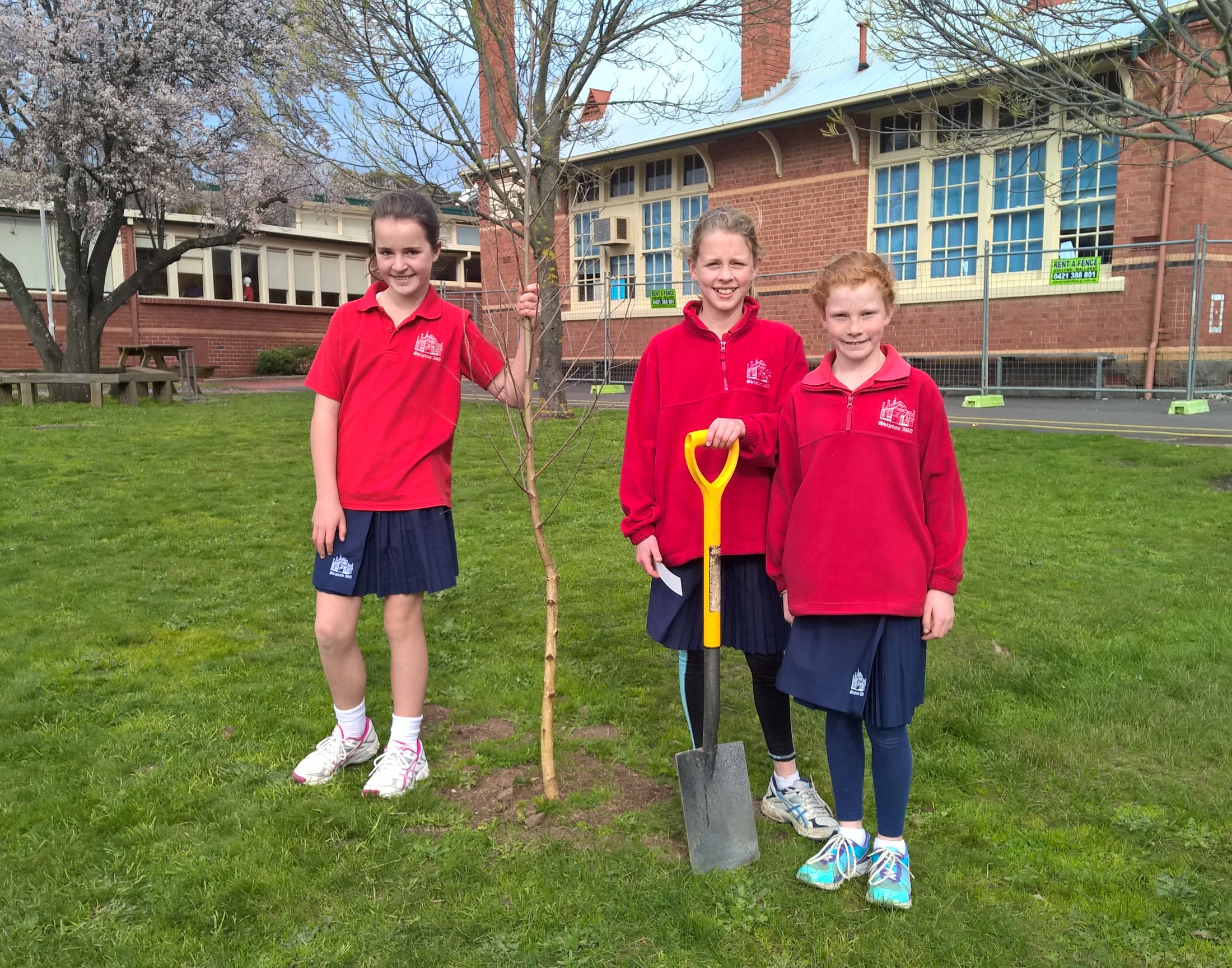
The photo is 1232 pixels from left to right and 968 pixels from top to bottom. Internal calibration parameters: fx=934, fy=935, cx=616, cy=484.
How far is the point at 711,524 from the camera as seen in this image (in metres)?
2.50

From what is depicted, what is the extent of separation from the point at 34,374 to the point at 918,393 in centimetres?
1639

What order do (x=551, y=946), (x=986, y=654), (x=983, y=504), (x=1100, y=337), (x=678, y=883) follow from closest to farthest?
(x=551, y=946) < (x=678, y=883) < (x=986, y=654) < (x=983, y=504) < (x=1100, y=337)

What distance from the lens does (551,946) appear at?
223 cm

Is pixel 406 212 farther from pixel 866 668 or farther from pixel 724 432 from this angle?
pixel 866 668

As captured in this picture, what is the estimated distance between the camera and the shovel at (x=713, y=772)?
2.50m

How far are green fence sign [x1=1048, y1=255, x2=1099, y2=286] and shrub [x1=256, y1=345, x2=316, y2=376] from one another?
21593mm

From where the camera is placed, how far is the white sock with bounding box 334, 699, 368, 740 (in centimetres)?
313

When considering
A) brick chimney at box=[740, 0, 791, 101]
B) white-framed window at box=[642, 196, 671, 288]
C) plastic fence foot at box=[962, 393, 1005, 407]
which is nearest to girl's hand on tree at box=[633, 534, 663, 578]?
plastic fence foot at box=[962, 393, 1005, 407]

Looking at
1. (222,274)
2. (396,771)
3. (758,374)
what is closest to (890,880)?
(758,374)

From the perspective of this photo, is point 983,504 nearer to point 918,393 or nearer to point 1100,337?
point 918,393

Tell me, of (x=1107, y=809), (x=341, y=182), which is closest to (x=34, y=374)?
(x=341, y=182)

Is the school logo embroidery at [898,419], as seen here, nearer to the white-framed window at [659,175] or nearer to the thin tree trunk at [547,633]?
the thin tree trunk at [547,633]

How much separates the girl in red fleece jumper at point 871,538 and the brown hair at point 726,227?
0.97ft

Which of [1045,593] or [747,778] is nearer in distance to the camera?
[747,778]
